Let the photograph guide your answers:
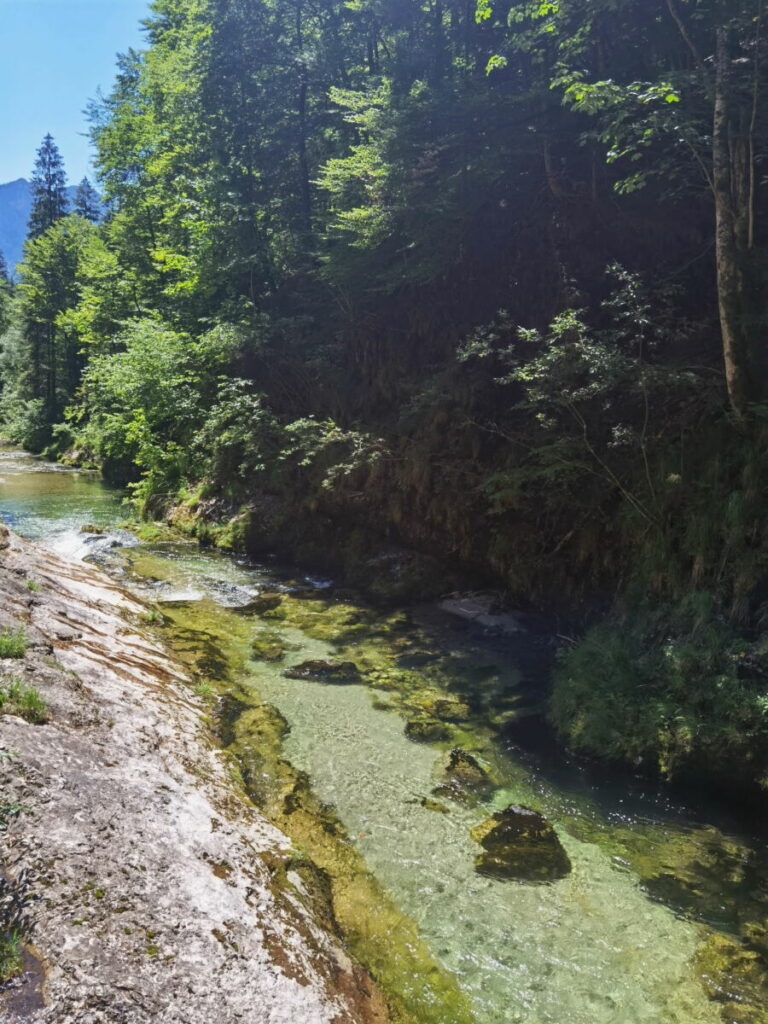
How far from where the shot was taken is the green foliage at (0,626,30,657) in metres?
5.32

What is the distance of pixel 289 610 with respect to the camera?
10898mm

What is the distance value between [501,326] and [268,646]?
277 inches

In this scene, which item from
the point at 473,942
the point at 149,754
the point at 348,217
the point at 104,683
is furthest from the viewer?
the point at 348,217

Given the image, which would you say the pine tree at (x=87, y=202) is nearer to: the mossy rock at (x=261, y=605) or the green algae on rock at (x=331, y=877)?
the mossy rock at (x=261, y=605)

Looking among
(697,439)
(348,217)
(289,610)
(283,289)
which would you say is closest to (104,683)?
(289,610)

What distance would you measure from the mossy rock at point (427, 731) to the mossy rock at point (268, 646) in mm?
2549

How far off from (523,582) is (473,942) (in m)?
6.68

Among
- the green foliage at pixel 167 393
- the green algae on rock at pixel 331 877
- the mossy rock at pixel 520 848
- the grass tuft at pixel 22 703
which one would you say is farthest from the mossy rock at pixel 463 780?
the green foliage at pixel 167 393

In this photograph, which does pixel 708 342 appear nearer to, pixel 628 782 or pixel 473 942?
pixel 628 782

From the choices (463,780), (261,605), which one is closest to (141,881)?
(463,780)

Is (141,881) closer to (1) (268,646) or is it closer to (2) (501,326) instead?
(1) (268,646)

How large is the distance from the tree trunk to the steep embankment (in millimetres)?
Answer: 7553

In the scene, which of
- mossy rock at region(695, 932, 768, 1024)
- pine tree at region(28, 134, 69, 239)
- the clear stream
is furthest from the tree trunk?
pine tree at region(28, 134, 69, 239)

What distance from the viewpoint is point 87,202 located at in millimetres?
57969
